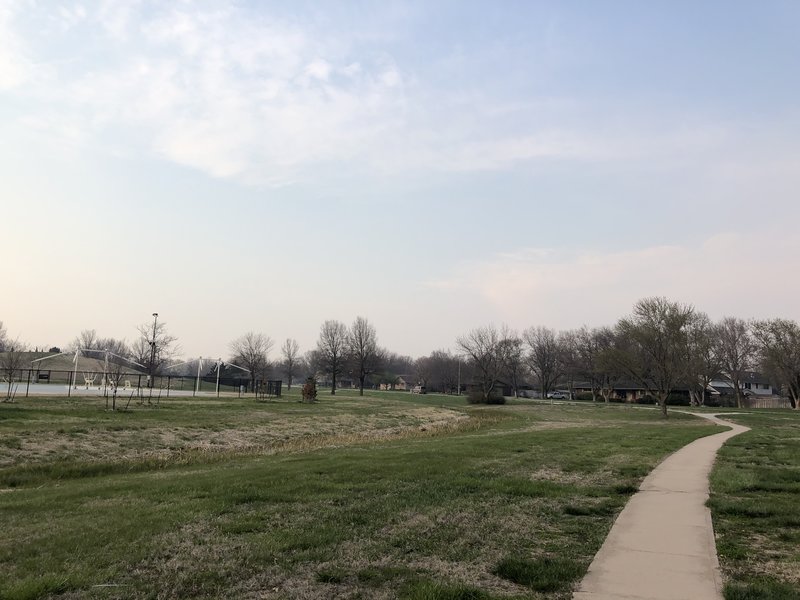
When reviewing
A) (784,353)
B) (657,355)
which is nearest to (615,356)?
(657,355)

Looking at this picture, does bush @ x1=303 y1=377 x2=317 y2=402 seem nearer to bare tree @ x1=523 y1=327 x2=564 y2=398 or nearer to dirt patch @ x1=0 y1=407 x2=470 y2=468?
dirt patch @ x1=0 y1=407 x2=470 y2=468

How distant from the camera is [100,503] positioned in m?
9.62

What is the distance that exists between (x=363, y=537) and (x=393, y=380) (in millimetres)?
157426

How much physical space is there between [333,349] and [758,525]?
7850 cm

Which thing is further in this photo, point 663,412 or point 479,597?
point 663,412

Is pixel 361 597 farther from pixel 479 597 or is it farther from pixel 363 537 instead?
pixel 363 537

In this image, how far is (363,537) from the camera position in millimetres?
7086

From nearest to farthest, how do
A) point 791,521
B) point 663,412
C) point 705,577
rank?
point 705,577 → point 791,521 → point 663,412

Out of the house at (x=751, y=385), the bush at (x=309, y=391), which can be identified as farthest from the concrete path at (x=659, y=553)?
the house at (x=751, y=385)

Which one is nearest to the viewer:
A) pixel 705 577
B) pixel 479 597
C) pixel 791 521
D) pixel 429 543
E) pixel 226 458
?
pixel 479 597

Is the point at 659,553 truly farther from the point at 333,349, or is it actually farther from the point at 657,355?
the point at 333,349

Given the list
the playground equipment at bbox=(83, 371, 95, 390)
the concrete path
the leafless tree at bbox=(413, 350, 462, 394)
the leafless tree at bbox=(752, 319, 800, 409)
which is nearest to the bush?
the playground equipment at bbox=(83, 371, 95, 390)

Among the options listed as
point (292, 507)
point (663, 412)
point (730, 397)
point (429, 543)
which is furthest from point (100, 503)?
point (730, 397)

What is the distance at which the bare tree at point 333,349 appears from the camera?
8544 centimetres
